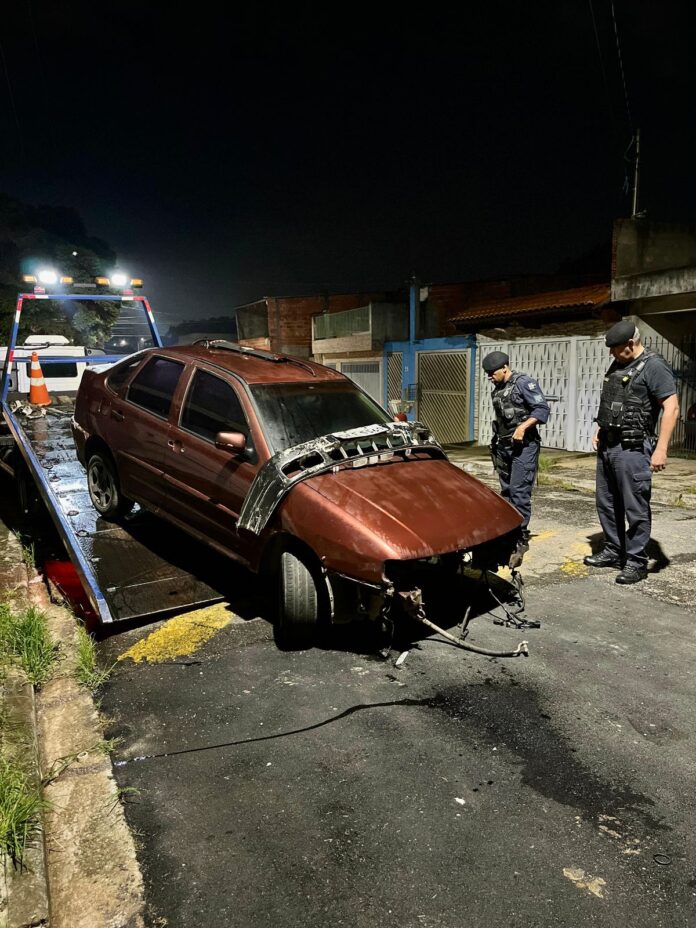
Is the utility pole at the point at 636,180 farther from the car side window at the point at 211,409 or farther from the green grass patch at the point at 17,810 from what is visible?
the green grass patch at the point at 17,810

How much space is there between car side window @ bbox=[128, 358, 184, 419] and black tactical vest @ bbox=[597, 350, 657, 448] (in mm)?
3229

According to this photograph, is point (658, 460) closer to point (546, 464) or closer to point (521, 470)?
point (521, 470)

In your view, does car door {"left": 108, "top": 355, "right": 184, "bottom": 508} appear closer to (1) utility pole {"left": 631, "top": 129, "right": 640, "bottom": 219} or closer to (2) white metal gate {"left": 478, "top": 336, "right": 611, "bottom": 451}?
(2) white metal gate {"left": 478, "top": 336, "right": 611, "bottom": 451}

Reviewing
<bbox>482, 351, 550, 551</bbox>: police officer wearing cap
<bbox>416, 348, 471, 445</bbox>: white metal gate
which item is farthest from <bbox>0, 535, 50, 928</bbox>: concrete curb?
<bbox>416, 348, 471, 445</bbox>: white metal gate

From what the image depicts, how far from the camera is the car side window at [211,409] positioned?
167 inches

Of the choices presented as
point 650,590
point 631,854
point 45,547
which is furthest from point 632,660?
point 45,547

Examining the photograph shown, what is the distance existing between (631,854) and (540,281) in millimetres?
27880

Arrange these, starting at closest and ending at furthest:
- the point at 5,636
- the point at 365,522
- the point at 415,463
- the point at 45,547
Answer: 1. the point at 365,522
2. the point at 5,636
3. the point at 415,463
4. the point at 45,547

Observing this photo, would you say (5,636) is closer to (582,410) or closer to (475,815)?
(475,815)

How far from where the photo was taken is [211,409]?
4.39 meters

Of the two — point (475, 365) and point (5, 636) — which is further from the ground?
point (475, 365)

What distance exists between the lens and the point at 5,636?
3758 mm

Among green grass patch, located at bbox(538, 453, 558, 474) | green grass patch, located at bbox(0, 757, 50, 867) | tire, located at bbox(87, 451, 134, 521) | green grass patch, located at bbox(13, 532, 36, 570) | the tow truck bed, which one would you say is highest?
tire, located at bbox(87, 451, 134, 521)

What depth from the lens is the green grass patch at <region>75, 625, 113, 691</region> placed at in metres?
3.38
